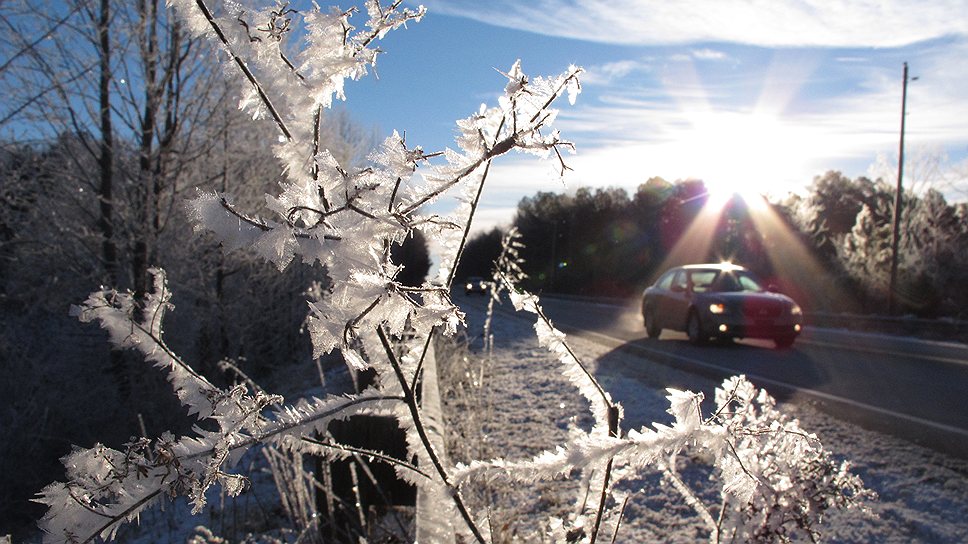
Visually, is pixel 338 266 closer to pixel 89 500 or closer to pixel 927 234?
pixel 89 500

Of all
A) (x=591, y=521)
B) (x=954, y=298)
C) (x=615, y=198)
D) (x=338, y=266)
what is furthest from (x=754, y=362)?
(x=615, y=198)

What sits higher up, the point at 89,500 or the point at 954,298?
the point at 89,500

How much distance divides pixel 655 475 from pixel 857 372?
6446mm

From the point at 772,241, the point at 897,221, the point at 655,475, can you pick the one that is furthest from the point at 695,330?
the point at 772,241

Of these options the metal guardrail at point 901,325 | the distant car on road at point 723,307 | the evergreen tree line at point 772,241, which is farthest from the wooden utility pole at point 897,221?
the distant car on road at point 723,307

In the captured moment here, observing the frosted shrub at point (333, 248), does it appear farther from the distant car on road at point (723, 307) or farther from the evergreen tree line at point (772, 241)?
the evergreen tree line at point (772, 241)

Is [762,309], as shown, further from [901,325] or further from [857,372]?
[901,325]

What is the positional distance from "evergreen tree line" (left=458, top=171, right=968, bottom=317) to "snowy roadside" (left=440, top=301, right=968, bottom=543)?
8.50m

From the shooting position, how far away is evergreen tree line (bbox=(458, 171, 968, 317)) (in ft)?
76.1

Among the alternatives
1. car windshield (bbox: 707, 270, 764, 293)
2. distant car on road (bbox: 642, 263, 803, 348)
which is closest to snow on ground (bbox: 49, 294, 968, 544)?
distant car on road (bbox: 642, 263, 803, 348)

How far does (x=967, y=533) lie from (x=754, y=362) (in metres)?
6.73

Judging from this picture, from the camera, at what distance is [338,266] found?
646 millimetres

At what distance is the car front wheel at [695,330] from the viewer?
11.7m

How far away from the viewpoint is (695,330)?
11883mm
